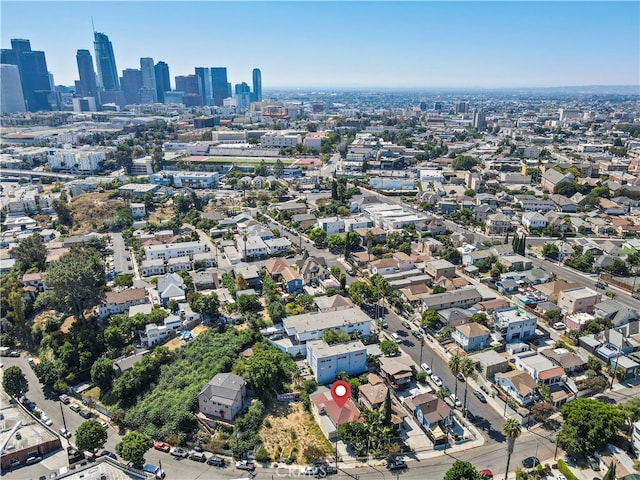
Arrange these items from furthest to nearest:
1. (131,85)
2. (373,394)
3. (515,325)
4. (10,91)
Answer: (131,85)
(10,91)
(515,325)
(373,394)

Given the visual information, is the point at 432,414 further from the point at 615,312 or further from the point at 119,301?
the point at 119,301

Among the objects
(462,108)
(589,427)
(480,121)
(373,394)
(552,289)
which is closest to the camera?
(589,427)

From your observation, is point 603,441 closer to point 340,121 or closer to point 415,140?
point 415,140

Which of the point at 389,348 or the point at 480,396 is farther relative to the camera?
the point at 389,348

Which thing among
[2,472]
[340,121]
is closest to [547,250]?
[2,472]

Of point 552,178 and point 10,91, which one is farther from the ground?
point 10,91

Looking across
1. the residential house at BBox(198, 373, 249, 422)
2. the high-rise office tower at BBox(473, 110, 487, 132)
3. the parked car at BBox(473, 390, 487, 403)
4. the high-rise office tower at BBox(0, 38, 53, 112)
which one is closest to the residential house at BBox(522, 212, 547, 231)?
the parked car at BBox(473, 390, 487, 403)

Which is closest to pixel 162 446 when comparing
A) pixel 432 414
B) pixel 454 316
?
pixel 432 414
